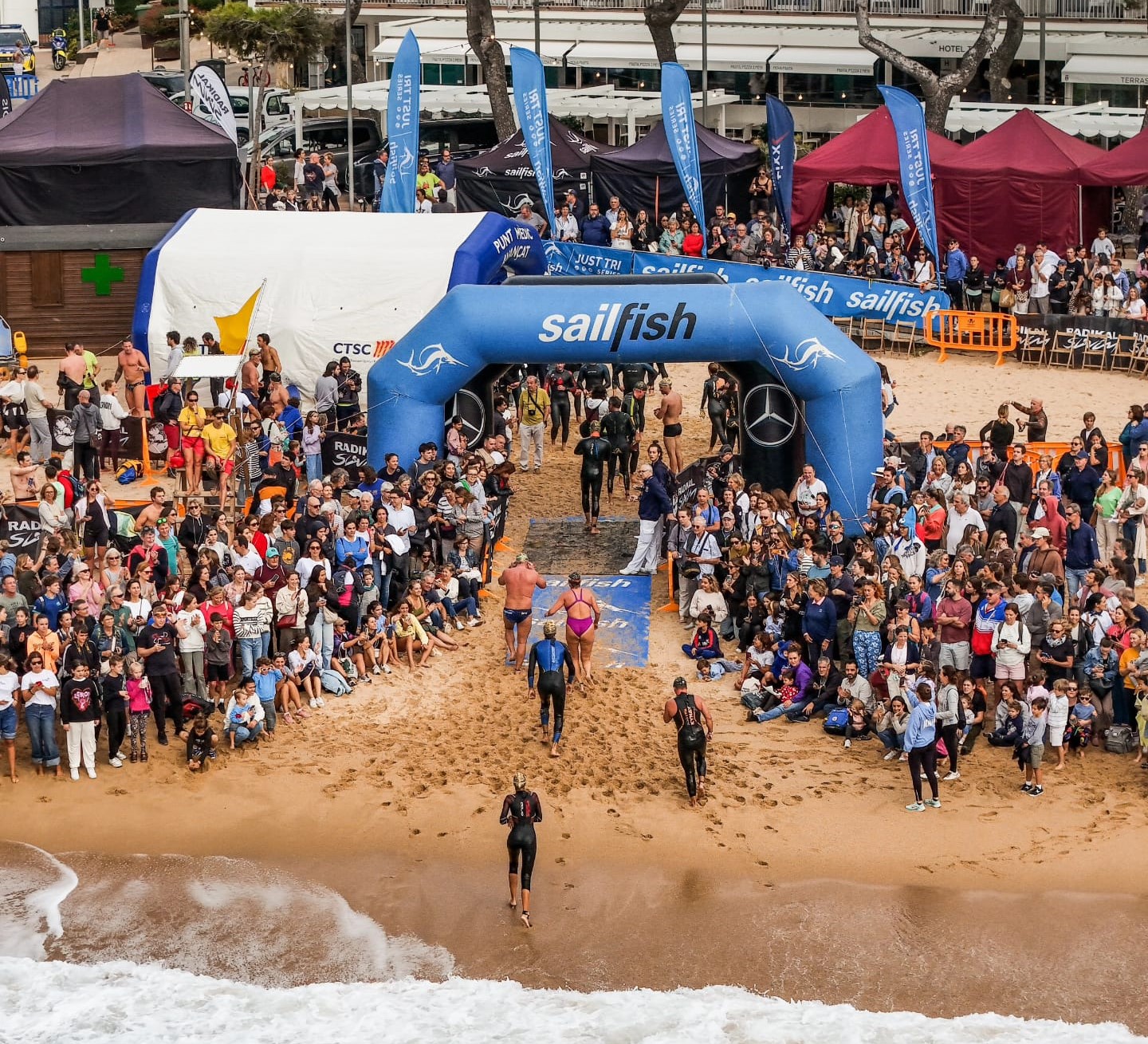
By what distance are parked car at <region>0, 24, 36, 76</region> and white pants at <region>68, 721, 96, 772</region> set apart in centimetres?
3838

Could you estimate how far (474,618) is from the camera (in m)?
20.4

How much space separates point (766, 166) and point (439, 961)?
2293cm

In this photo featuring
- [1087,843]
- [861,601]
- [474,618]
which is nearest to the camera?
[1087,843]

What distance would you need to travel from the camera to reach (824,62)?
44.2 metres

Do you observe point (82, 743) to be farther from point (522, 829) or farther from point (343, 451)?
point (343, 451)

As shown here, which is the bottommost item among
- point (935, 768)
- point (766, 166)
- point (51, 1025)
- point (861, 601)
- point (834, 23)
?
point (51, 1025)

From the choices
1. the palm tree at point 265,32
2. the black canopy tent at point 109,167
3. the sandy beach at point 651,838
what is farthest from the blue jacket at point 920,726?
the palm tree at point 265,32

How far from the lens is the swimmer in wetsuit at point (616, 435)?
2347 centimetres

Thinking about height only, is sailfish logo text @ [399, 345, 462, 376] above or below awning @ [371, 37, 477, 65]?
below

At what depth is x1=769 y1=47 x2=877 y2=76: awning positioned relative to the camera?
1738 inches

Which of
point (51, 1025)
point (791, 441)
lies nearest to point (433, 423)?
point (791, 441)

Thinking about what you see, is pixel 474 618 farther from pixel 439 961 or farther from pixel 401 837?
pixel 439 961

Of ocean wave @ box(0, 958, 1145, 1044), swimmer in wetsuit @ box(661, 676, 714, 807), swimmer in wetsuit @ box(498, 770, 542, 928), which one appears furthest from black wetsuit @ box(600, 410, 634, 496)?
ocean wave @ box(0, 958, 1145, 1044)

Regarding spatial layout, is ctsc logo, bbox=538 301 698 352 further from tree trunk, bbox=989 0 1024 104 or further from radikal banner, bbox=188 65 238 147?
tree trunk, bbox=989 0 1024 104
